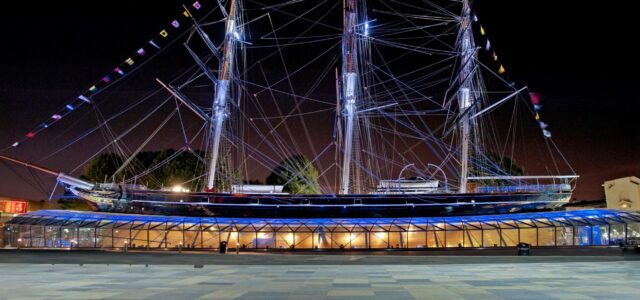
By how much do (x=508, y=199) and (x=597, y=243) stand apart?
11.2 metres

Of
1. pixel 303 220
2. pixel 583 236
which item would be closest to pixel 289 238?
pixel 303 220

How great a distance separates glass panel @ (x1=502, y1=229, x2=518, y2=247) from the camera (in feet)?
181

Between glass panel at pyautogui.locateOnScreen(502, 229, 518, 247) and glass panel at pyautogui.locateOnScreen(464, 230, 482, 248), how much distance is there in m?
2.39

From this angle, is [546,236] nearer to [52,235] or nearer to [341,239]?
[341,239]

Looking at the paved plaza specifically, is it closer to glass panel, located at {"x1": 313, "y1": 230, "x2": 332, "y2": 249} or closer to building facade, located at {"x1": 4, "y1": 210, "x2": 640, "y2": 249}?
building facade, located at {"x1": 4, "y1": 210, "x2": 640, "y2": 249}

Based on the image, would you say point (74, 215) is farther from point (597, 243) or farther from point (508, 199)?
point (597, 243)

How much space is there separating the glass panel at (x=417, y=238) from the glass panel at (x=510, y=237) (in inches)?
318

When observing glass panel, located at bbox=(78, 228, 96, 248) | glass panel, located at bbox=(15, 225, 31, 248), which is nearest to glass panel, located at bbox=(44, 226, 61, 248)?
glass panel, located at bbox=(15, 225, 31, 248)

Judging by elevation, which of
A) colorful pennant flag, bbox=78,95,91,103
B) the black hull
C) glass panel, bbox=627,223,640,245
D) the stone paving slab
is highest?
colorful pennant flag, bbox=78,95,91,103

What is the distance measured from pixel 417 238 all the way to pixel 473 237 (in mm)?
5821

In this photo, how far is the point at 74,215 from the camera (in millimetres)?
58562

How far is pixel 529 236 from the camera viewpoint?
54.7m

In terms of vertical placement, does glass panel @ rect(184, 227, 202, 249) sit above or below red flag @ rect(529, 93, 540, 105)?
below

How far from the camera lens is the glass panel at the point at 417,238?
57.1 m
